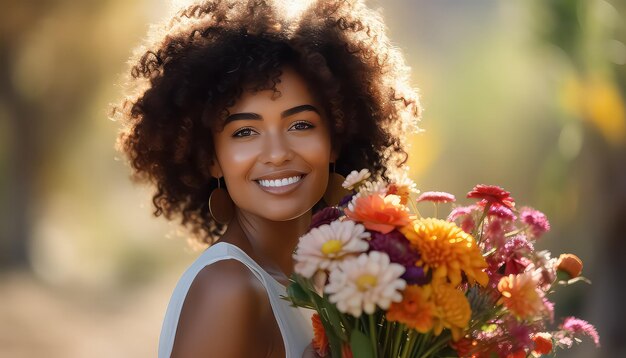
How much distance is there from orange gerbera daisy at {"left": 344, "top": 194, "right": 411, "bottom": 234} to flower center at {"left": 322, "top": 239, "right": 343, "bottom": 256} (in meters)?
0.08

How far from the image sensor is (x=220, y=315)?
2314mm

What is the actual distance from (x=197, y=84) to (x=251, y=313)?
2.23 feet

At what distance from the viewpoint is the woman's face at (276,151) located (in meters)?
2.56

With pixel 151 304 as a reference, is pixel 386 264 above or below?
below

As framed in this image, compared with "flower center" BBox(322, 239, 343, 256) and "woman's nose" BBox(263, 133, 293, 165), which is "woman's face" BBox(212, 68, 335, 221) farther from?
"flower center" BBox(322, 239, 343, 256)

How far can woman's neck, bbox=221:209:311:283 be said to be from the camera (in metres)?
2.73

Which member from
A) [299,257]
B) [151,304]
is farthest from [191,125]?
[151,304]

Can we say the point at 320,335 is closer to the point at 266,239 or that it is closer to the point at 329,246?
the point at 329,246

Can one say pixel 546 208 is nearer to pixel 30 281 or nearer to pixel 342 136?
pixel 342 136

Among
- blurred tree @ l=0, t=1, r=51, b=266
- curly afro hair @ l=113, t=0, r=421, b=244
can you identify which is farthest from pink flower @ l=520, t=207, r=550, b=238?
blurred tree @ l=0, t=1, r=51, b=266

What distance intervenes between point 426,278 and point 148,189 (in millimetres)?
1404

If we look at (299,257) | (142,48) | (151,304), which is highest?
(151,304)

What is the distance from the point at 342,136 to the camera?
9.47 ft

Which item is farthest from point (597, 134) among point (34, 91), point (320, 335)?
point (34, 91)
